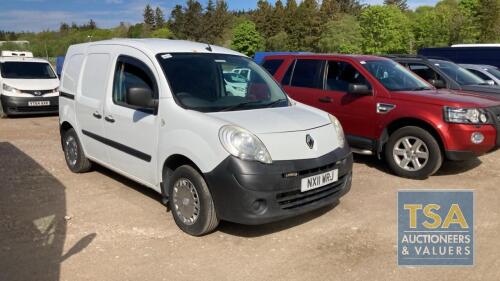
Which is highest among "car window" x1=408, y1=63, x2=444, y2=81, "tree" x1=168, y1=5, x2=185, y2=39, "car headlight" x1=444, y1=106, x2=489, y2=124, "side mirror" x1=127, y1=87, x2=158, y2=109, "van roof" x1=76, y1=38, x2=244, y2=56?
"tree" x1=168, y1=5, x2=185, y2=39

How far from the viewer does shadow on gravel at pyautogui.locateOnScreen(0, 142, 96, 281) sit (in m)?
3.60

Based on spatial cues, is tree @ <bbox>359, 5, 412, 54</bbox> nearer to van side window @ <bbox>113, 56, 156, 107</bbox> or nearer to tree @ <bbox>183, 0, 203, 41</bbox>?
tree @ <bbox>183, 0, 203, 41</bbox>

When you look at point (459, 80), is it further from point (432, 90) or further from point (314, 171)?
point (314, 171)

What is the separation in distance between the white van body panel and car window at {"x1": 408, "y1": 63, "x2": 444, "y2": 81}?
5.59 meters

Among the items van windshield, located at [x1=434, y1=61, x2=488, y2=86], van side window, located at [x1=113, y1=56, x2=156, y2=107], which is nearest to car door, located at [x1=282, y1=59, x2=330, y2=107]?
van side window, located at [x1=113, y1=56, x2=156, y2=107]

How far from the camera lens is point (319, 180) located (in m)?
4.12

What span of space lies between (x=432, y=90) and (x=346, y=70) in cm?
129

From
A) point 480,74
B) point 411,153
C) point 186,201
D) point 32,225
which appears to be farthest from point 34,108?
point 480,74

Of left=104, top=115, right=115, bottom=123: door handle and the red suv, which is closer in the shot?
left=104, top=115, right=115, bottom=123: door handle

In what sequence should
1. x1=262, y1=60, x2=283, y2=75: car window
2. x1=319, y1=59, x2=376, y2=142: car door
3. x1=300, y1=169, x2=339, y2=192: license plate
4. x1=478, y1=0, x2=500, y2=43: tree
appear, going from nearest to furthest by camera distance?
x1=300, y1=169, x2=339, y2=192: license plate, x1=319, y1=59, x2=376, y2=142: car door, x1=262, y1=60, x2=283, y2=75: car window, x1=478, y1=0, x2=500, y2=43: tree

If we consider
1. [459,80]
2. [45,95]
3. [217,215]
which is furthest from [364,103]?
[45,95]

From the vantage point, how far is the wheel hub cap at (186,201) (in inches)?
162

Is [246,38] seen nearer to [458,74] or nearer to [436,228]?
[458,74]

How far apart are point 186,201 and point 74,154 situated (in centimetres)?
282
